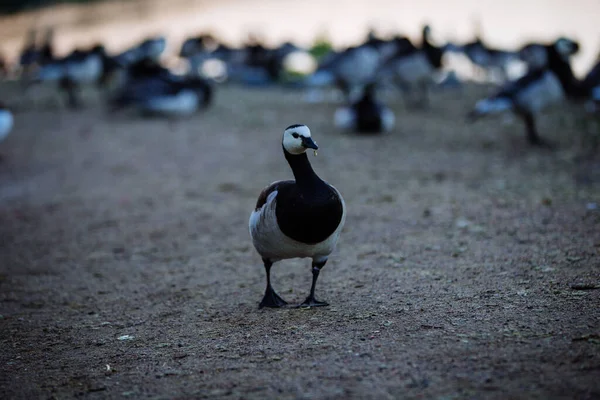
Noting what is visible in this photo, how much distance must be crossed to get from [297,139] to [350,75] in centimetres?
1061

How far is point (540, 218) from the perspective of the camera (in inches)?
271

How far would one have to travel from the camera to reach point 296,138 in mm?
4941

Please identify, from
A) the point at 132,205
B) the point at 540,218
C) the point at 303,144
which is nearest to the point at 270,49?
the point at 132,205

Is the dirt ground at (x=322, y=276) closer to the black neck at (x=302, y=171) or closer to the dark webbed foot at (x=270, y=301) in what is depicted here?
the dark webbed foot at (x=270, y=301)

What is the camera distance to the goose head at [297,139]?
4.90m

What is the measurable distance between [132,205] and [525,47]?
10196mm

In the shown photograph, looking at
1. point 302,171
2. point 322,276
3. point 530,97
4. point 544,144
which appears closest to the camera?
point 302,171

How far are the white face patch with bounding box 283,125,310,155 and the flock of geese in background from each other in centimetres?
611

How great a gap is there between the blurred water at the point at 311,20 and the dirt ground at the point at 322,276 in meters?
9.90

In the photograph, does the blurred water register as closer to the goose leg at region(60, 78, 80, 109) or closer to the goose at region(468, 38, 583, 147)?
the goose at region(468, 38, 583, 147)

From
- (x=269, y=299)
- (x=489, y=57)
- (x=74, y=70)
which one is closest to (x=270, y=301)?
(x=269, y=299)

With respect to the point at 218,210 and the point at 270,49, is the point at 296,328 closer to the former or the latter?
the point at 218,210

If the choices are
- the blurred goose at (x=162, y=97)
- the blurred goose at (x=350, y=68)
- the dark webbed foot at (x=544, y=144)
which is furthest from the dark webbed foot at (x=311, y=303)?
the blurred goose at (x=350, y=68)

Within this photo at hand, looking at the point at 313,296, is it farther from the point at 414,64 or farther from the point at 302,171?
the point at 414,64
